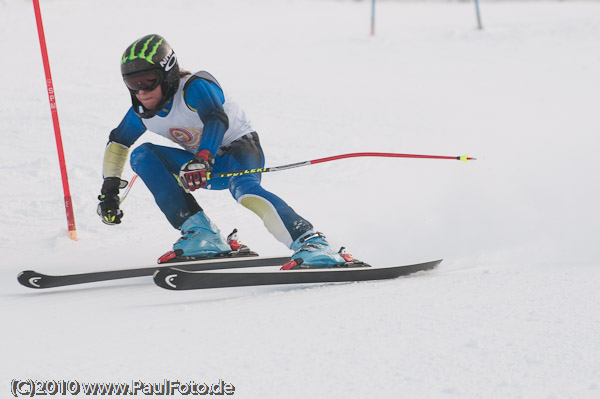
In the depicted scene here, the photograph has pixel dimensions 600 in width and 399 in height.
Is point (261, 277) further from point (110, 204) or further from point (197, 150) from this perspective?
point (110, 204)

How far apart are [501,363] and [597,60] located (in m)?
10.3

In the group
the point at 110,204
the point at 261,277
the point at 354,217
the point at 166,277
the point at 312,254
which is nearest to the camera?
the point at 166,277

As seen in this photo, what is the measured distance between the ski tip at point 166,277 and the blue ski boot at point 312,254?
1.83 feet

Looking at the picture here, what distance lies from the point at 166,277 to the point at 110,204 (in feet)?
3.33

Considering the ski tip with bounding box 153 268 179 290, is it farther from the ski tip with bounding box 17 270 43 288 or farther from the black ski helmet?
the black ski helmet

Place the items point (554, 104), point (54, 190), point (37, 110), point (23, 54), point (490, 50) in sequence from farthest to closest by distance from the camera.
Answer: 1. point (490, 50)
2. point (23, 54)
3. point (554, 104)
4. point (37, 110)
5. point (54, 190)

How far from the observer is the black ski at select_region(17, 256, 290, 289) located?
3.52 m

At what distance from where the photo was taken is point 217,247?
13.1 ft

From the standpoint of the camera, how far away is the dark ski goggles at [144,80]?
3.51 metres

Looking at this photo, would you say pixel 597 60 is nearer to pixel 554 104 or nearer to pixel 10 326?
pixel 554 104

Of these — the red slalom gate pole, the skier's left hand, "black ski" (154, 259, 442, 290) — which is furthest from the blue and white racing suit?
the red slalom gate pole

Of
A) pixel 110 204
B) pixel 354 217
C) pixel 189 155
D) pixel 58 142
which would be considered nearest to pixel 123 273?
pixel 110 204

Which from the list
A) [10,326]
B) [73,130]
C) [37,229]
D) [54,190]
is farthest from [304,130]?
[10,326]

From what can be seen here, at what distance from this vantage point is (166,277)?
3.04 meters
